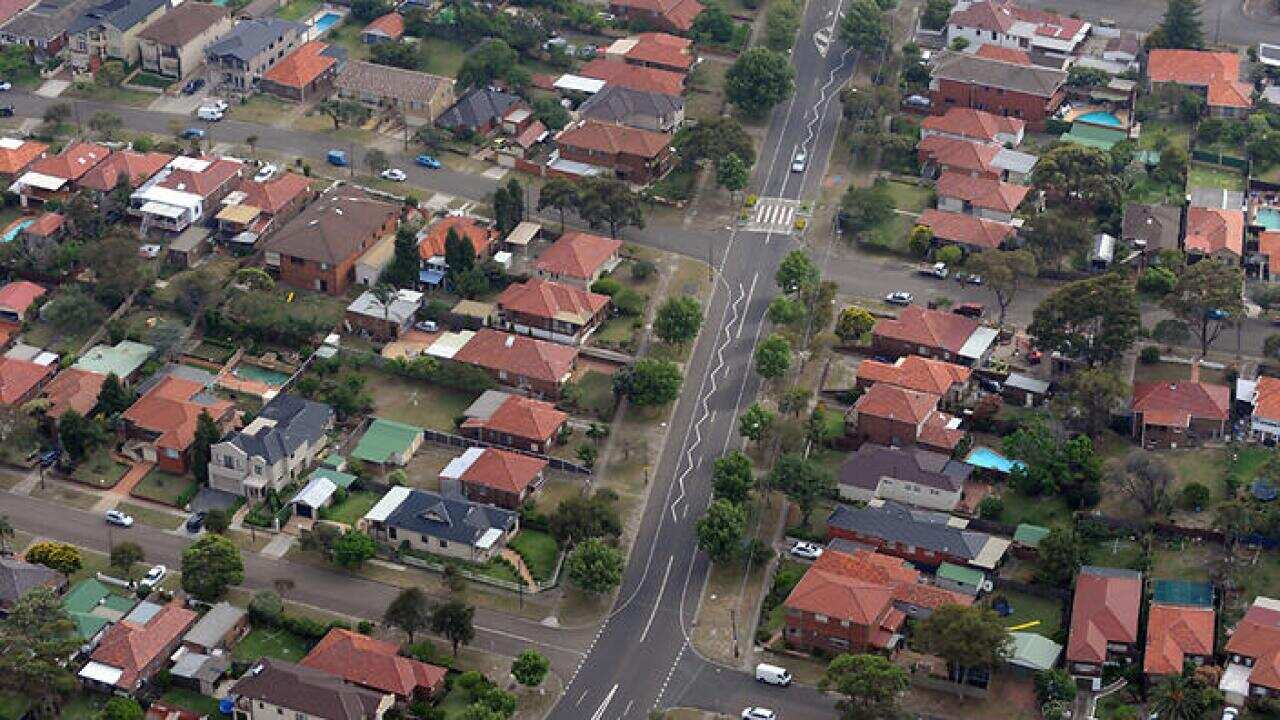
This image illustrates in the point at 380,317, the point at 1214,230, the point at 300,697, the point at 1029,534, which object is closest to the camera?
the point at 300,697

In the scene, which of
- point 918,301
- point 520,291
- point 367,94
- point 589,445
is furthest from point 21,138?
point 918,301

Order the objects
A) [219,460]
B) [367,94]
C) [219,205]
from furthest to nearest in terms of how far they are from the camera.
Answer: [367,94]
[219,205]
[219,460]

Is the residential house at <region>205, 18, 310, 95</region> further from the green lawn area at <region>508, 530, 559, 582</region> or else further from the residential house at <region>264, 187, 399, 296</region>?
the green lawn area at <region>508, 530, 559, 582</region>

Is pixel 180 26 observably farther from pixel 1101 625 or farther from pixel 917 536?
pixel 1101 625

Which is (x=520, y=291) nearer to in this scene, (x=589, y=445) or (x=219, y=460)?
(x=589, y=445)

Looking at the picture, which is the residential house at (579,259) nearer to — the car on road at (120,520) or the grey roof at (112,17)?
the car on road at (120,520)

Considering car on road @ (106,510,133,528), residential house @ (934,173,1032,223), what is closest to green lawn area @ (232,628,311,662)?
car on road @ (106,510,133,528)

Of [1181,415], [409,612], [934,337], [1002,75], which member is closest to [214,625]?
[409,612]
